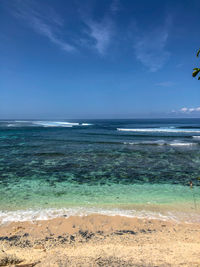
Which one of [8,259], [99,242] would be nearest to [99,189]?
A: [99,242]

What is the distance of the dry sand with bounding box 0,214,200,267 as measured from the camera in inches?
155

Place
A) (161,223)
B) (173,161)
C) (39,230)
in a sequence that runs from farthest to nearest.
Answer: (173,161)
(161,223)
(39,230)

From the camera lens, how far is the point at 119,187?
31.0 ft

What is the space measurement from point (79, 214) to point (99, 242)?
1.77 metres

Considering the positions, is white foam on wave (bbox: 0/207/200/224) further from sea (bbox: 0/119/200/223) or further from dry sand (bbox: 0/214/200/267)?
dry sand (bbox: 0/214/200/267)

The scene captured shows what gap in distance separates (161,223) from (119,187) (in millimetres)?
3823

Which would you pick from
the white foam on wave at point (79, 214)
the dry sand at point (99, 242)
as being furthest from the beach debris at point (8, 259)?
the white foam on wave at point (79, 214)

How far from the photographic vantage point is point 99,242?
4812 millimetres

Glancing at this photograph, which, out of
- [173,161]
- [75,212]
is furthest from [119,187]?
[173,161]

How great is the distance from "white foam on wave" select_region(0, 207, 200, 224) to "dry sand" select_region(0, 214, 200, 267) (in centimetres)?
29

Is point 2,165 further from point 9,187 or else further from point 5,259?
point 5,259

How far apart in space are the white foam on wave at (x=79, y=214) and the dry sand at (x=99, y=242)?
Answer: 29 cm

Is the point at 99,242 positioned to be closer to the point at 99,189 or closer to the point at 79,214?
the point at 79,214

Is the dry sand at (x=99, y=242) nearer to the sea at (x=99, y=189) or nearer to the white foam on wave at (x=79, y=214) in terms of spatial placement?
the white foam on wave at (x=79, y=214)
